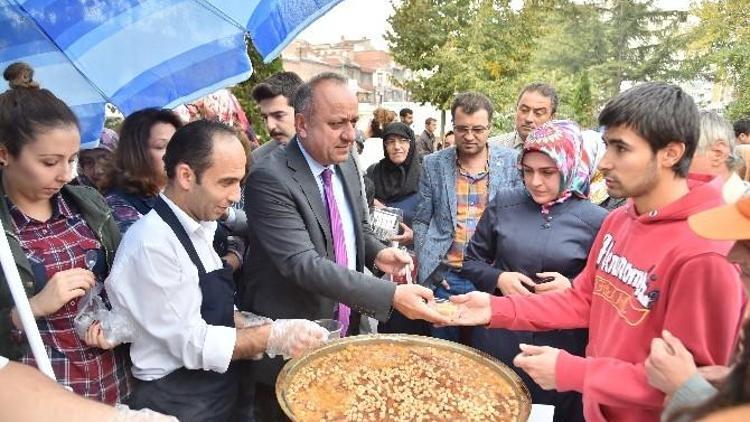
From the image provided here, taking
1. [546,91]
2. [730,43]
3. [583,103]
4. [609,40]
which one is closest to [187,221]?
[546,91]

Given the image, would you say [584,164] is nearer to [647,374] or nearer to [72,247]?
[647,374]

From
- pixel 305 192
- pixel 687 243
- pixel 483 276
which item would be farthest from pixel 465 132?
pixel 687 243

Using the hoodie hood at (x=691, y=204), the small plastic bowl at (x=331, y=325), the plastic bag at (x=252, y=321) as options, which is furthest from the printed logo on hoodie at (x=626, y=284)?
the plastic bag at (x=252, y=321)

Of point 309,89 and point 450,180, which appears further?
point 450,180

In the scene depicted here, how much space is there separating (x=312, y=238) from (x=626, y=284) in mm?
1515

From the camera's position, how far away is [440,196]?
14.8ft

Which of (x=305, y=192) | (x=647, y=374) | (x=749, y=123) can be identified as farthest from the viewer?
(x=749, y=123)

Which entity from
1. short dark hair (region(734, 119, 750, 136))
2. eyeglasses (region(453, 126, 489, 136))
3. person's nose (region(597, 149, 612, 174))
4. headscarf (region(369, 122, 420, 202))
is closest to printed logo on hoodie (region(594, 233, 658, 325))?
person's nose (region(597, 149, 612, 174))

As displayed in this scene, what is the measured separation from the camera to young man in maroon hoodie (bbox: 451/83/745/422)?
5.94ft

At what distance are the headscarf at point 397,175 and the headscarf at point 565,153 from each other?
3.69 m

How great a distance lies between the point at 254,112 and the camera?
13.1 m

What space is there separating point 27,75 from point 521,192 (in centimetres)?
285

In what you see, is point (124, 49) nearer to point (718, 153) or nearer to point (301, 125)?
point (301, 125)

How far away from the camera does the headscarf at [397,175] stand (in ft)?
22.2
